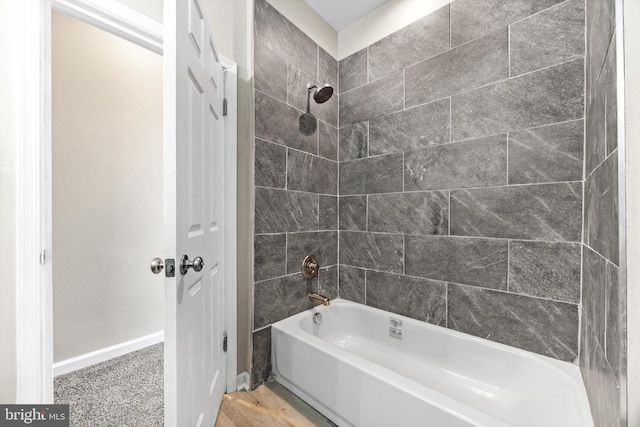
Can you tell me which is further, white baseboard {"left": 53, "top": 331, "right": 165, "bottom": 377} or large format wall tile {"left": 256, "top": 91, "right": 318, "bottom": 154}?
white baseboard {"left": 53, "top": 331, "right": 165, "bottom": 377}

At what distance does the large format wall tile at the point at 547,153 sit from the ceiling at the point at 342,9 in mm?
1433

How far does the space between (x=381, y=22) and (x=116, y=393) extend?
3.08 meters

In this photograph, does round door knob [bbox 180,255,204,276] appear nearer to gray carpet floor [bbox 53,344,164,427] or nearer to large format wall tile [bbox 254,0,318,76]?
gray carpet floor [bbox 53,344,164,427]

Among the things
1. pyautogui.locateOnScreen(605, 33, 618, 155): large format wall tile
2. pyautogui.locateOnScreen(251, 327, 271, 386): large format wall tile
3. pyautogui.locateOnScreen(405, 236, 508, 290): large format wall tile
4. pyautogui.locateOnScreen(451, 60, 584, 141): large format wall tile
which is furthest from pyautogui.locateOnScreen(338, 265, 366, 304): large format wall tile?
pyautogui.locateOnScreen(605, 33, 618, 155): large format wall tile

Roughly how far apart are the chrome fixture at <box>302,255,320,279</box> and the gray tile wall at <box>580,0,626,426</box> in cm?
141

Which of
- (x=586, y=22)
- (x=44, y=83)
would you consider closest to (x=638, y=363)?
(x=586, y=22)

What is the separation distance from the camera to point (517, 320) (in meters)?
1.38

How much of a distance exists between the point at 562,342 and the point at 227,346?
177cm

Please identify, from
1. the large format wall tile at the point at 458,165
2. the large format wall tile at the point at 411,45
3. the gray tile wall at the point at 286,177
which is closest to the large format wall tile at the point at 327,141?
the gray tile wall at the point at 286,177

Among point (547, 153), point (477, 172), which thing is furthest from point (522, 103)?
point (477, 172)

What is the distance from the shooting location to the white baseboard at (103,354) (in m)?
1.77

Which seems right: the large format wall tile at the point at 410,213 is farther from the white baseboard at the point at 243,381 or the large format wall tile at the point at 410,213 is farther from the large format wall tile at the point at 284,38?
the white baseboard at the point at 243,381

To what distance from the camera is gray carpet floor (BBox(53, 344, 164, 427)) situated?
138 centimetres

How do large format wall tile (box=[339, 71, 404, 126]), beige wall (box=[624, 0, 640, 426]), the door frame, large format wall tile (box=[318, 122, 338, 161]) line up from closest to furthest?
1. beige wall (box=[624, 0, 640, 426])
2. the door frame
3. large format wall tile (box=[339, 71, 404, 126])
4. large format wall tile (box=[318, 122, 338, 161])
